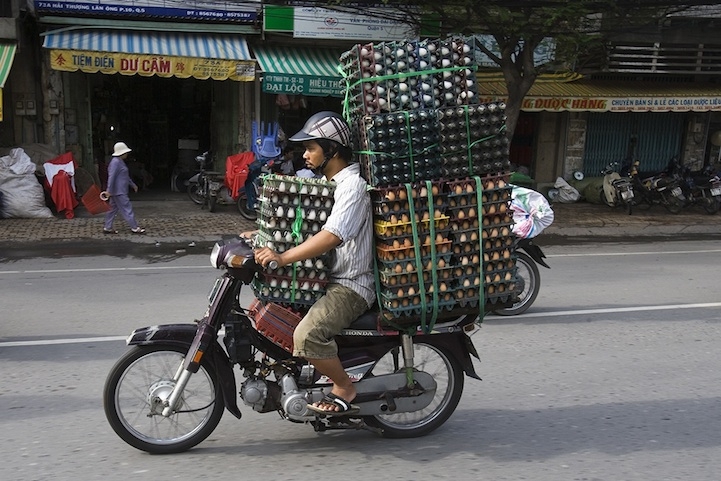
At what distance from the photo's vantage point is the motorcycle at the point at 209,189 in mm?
13578

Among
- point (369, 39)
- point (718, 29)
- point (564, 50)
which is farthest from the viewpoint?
point (718, 29)

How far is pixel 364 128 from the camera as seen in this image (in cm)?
350

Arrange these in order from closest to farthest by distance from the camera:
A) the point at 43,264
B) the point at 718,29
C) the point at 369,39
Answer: the point at 43,264
the point at 369,39
the point at 718,29

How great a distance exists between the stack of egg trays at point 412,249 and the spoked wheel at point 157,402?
3.51 feet

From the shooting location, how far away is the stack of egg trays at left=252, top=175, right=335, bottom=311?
11.4ft

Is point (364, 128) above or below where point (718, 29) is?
below

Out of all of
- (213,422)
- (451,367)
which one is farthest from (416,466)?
(213,422)

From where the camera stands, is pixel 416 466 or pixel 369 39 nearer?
pixel 416 466

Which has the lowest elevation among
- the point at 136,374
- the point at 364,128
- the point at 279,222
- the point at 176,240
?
the point at 176,240

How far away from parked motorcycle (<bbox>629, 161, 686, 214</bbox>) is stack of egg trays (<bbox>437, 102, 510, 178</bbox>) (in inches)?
486

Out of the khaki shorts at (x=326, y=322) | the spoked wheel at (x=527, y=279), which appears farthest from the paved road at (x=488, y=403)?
the khaki shorts at (x=326, y=322)

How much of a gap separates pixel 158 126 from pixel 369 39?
5.71 meters

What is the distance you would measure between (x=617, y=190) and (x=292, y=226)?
1274 cm

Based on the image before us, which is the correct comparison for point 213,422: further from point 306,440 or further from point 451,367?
point 451,367
